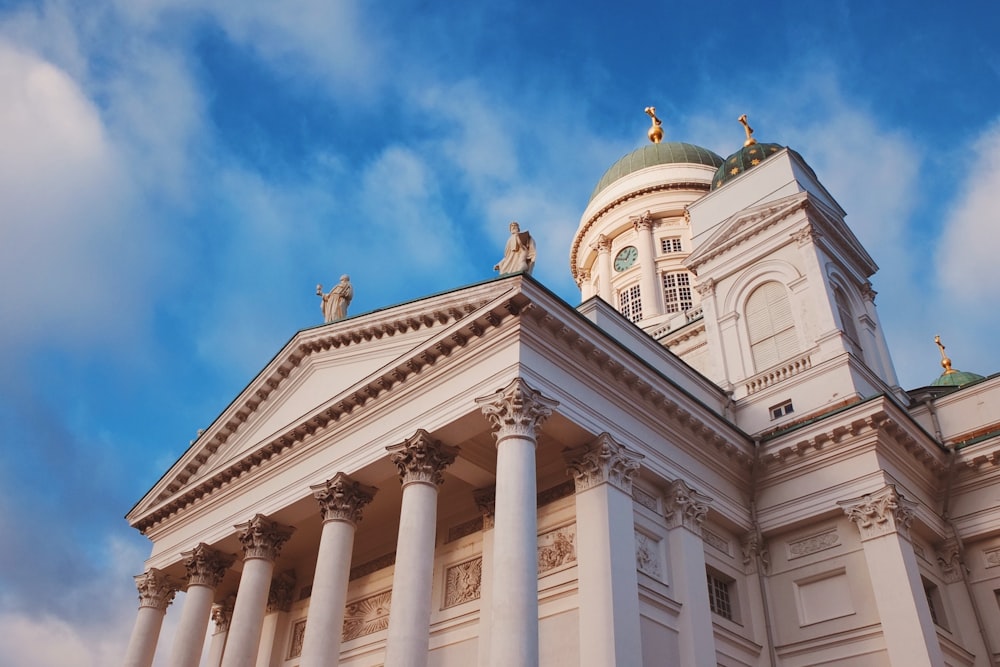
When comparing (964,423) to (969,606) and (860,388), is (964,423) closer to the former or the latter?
(860,388)

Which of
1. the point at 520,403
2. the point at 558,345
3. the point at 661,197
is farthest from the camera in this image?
the point at 661,197

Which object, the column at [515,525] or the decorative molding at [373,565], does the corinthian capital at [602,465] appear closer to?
the column at [515,525]

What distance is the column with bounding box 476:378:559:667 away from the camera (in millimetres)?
12305

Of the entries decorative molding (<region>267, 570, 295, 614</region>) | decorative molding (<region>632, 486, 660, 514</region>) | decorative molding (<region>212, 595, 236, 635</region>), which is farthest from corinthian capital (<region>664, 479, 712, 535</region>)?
decorative molding (<region>212, 595, 236, 635</region>)

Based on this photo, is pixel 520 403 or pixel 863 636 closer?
pixel 520 403

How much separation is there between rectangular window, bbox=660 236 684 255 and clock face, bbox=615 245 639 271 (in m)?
1.19

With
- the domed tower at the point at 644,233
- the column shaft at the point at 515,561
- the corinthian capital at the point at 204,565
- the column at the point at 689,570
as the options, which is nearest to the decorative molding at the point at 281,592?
the corinthian capital at the point at 204,565

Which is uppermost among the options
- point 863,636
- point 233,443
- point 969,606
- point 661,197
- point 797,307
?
point 661,197

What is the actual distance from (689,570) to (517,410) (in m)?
4.76

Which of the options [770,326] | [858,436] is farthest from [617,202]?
[858,436]

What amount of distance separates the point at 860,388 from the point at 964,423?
2.80m

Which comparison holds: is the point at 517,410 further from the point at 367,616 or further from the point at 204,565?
the point at 204,565

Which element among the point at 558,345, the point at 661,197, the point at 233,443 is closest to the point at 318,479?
the point at 233,443

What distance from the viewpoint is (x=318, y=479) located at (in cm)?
1809
